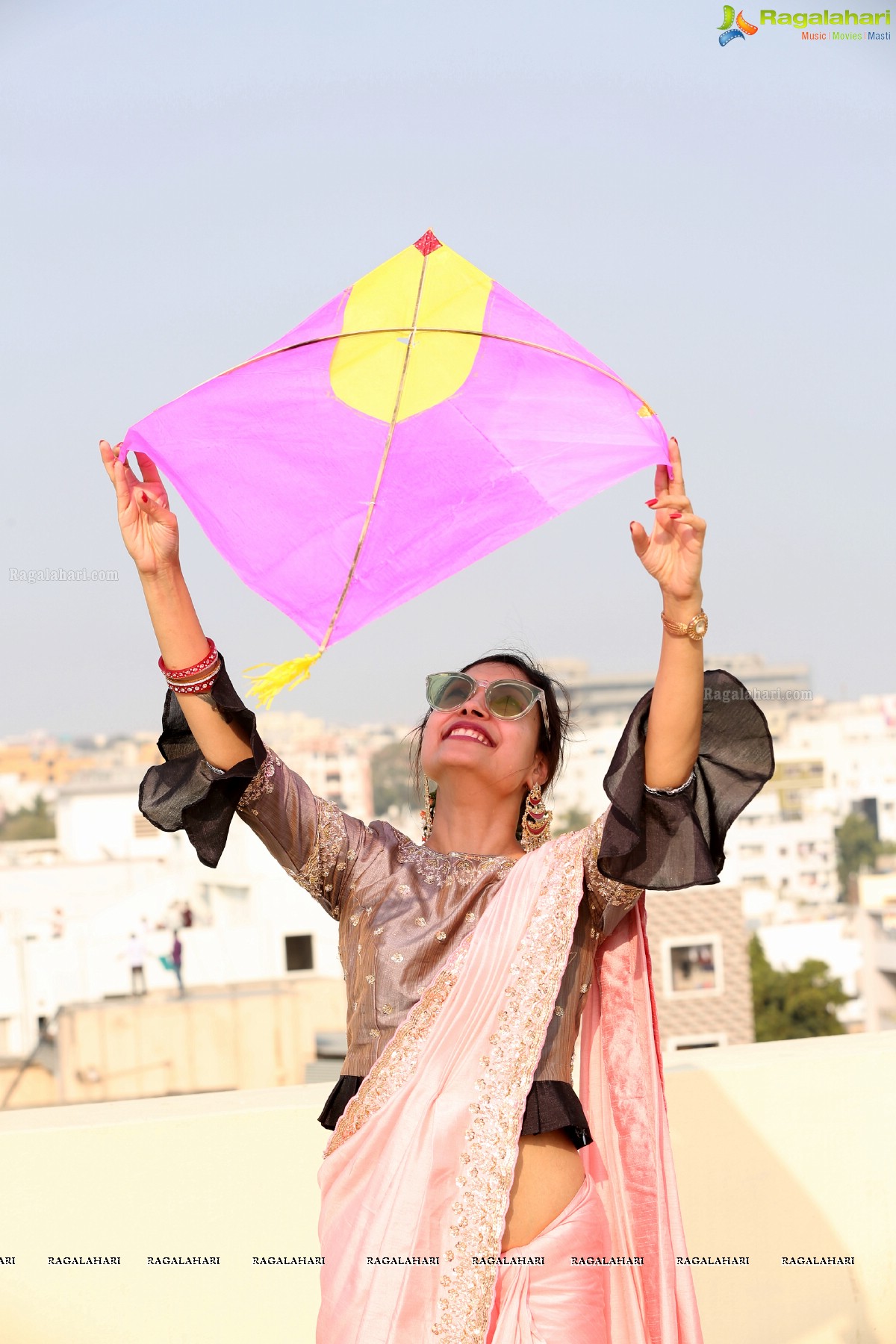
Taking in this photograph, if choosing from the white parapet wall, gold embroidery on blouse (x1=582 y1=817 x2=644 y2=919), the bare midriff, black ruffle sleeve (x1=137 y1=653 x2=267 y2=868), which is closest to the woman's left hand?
gold embroidery on blouse (x1=582 y1=817 x2=644 y2=919)

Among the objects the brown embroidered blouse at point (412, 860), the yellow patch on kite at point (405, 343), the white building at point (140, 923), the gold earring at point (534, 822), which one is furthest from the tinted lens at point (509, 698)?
the white building at point (140, 923)

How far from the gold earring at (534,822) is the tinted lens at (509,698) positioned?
15cm

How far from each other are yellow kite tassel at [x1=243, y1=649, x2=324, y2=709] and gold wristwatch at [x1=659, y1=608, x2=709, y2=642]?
57 centimetres

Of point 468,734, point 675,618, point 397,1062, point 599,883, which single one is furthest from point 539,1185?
point 675,618

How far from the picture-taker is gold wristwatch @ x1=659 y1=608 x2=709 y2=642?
208cm

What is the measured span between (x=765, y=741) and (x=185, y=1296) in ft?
6.26

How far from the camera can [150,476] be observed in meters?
2.30

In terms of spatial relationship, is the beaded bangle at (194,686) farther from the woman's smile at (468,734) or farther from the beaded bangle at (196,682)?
the woman's smile at (468,734)

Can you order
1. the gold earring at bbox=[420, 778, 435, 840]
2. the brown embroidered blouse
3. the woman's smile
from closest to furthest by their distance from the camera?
the brown embroidered blouse
the woman's smile
the gold earring at bbox=[420, 778, 435, 840]

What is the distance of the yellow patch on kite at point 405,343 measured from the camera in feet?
7.88

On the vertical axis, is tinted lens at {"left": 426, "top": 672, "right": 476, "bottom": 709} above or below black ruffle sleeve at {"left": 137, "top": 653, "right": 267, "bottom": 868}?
above

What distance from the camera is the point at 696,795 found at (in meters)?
2.17

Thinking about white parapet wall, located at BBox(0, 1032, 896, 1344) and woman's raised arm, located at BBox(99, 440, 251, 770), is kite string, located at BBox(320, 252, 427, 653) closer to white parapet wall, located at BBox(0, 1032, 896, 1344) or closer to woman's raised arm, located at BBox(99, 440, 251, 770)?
woman's raised arm, located at BBox(99, 440, 251, 770)

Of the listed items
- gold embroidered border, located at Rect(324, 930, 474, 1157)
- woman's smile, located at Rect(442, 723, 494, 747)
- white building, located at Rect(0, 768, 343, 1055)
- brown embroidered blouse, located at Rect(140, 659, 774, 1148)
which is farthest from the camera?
white building, located at Rect(0, 768, 343, 1055)
